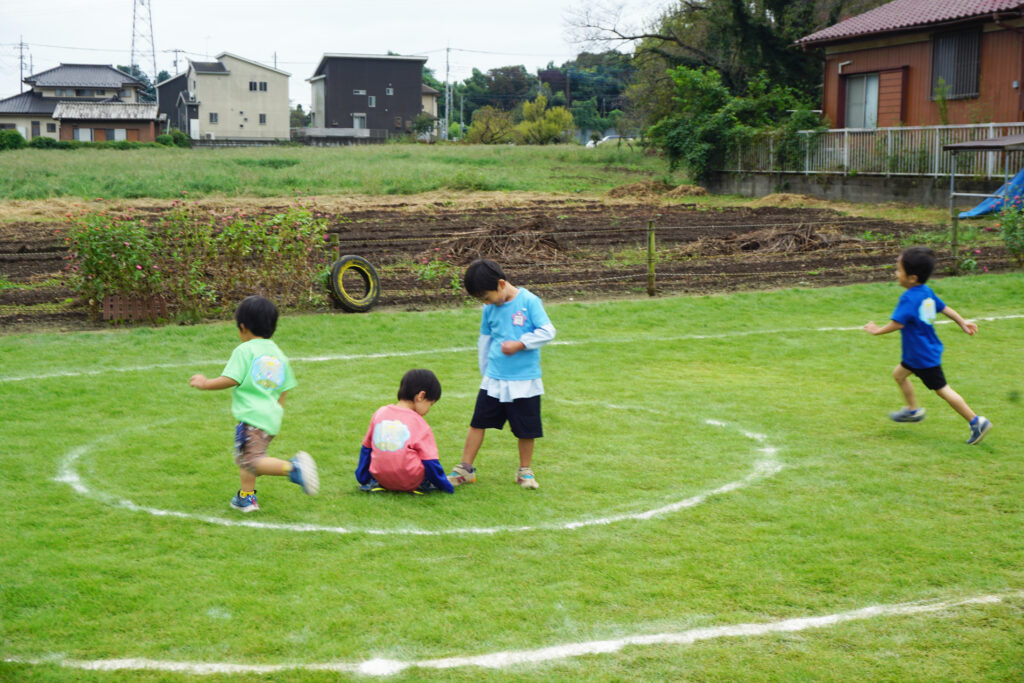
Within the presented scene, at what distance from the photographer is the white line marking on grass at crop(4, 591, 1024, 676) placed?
12.5ft

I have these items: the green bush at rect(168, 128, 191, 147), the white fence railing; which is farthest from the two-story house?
the white fence railing

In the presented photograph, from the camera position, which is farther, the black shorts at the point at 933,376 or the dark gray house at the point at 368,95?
the dark gray house at the point at 368,95

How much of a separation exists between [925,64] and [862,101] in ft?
9.20

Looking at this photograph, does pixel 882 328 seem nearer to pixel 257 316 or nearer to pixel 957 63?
pixel 257 316

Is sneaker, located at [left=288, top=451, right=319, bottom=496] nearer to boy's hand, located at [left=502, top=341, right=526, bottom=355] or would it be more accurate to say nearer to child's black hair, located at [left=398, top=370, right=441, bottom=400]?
child's black hair, located at [left=398, top=370, right=441, bottom=400]

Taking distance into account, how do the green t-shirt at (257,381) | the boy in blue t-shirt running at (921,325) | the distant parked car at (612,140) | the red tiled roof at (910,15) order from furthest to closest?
1. the distant parked car at (612,140)
2. the red tiled roof at (910,15)
3. the boy in blue t-shirt running at (921,325)
4. the green t-shirt at (257,381)

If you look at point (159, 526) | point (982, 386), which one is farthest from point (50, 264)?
Answer: point (982, 386)

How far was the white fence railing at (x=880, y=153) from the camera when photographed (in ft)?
79.7

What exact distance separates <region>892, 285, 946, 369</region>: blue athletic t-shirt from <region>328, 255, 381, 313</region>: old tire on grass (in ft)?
25.0

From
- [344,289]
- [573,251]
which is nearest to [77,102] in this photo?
[573,251]

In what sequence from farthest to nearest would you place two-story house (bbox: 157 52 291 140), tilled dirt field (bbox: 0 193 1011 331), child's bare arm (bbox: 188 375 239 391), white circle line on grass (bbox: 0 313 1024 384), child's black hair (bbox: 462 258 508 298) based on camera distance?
two-story house (bbox: 157 52 291 140)
tilled dirt field (bbox: 0 193 1011 331)
white circle line on grass (bbox: 0 313 1024 384)
child's black hair (bbox: 462 258 508 298)
child's bare arm (bbox: 188 375 239 391)

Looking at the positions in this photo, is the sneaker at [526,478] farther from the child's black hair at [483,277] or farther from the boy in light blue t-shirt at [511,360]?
the child's black hair at [483,277]

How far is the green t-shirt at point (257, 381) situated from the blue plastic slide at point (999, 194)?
1837 centimetres

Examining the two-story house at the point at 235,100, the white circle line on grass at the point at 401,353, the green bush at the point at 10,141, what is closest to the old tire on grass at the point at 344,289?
the white circle line on grass at the point at 401,353
